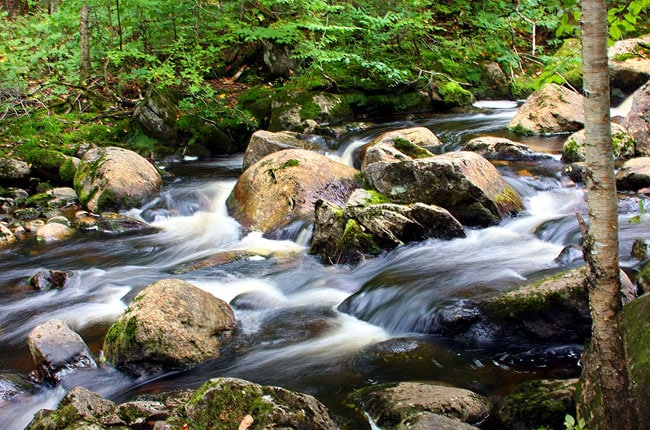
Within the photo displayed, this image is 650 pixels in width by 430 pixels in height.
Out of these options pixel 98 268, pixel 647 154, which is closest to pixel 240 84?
pixel 98 268

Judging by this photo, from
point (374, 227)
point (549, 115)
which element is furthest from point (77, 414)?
point (549, 115)

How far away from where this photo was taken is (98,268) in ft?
25.8

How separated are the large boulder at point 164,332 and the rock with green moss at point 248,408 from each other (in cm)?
161

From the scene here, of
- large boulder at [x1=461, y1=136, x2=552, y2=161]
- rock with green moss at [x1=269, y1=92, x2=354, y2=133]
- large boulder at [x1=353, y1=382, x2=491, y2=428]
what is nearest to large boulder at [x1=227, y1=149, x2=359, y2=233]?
large boulder at [x1=461, y1=136, x2=552, y2=161]

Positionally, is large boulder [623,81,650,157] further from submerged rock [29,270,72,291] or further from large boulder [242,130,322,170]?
submerged rock [29,270,72,291]

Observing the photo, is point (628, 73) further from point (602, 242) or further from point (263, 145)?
point (602, 242)

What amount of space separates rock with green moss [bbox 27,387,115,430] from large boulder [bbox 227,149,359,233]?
5018 millimetres

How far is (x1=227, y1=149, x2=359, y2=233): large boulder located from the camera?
8.70m

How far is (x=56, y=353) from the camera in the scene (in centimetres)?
495

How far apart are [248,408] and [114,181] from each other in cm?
760

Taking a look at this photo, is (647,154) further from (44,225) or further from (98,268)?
(44,225)

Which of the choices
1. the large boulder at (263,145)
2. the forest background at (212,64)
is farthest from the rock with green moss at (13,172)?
the large boulder at (263,145)

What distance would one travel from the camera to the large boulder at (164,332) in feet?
16.2

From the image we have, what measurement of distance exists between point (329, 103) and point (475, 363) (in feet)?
33.3
